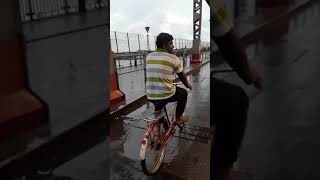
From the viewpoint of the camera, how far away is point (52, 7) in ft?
4.24

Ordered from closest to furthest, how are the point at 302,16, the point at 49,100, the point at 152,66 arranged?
1. the point at 302,16
2. the point at 49,100
3. the point at 152,66

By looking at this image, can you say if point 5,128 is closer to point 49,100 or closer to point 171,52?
point 49,100

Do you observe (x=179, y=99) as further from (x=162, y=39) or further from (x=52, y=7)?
(x=52, y=7)

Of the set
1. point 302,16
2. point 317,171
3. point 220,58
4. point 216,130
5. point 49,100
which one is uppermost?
point 302,16

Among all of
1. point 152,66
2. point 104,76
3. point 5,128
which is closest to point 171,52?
point 152,66

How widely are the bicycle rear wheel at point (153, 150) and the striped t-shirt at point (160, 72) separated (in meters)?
0.36

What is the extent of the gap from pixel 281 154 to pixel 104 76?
0.76 meters

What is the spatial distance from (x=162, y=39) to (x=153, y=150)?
133 centimetres

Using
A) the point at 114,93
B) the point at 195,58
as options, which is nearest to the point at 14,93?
the point at 114,93

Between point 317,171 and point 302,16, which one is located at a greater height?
point 302,16

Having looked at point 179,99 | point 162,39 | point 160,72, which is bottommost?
point 179,99

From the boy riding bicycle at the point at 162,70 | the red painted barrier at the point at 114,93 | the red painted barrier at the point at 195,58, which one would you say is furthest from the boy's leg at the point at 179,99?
the red painted barrier at the point at 195,58

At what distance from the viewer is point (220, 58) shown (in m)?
1.31

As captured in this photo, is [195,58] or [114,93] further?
[195,58]
